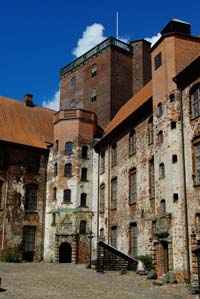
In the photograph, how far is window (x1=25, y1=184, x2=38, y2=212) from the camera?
35969 millimetres

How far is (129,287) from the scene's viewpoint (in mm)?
18156

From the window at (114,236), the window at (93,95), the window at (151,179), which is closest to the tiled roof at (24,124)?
the window at (93,95)

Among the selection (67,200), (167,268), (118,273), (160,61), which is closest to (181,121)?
(160,61)

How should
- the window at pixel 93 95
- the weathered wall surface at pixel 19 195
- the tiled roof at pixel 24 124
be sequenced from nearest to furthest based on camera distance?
the weathered wall surface at pixel 19 195 < the tiled roof at pixel 24 124 < the window at pixel 93 95

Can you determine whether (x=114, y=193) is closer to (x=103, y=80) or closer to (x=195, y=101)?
(x=195, y=101)

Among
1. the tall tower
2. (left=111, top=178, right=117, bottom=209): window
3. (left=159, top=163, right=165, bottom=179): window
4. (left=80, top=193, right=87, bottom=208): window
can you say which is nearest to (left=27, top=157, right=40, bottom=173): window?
(left=80, top=193, right=87, bottom=208): window

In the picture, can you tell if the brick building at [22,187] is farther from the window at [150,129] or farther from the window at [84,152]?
the window at [150,129]

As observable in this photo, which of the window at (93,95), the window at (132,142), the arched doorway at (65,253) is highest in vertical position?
the window at (93,95)

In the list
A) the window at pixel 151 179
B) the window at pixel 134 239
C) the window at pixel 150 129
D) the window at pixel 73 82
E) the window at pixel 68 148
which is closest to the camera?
the window at pixel 151 179

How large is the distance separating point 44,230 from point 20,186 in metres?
4.50

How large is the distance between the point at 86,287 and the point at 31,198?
19.2 metres

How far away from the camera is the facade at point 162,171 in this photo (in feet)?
66.8

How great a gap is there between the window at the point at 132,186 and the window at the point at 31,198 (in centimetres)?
1120

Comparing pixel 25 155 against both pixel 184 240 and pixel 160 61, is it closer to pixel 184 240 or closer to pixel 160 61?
pixel 160 61
